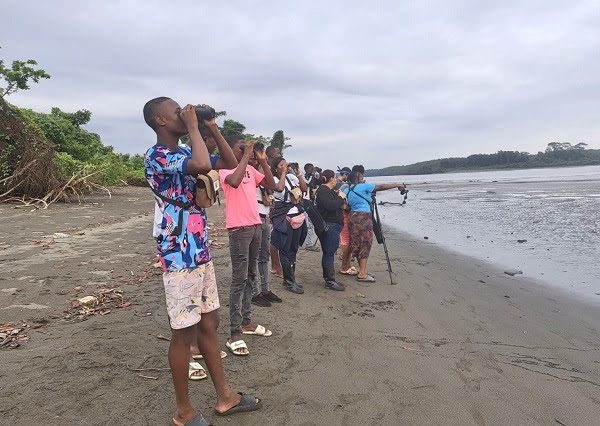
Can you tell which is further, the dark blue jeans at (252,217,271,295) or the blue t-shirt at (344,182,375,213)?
the blue t-shirt at (344,182,375,213)

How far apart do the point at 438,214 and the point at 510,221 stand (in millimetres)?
4336

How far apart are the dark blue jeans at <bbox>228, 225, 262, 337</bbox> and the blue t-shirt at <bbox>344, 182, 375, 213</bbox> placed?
3125 mm

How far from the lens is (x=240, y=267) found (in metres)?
3.88

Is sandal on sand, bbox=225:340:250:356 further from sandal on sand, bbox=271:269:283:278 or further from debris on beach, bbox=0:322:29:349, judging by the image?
sandal on sand, bbox=271:269:283:278

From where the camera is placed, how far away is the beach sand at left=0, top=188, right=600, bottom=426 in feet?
9.62

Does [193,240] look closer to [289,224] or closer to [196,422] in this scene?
[196,422]

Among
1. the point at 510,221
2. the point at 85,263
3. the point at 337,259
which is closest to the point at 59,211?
the point at 85,263

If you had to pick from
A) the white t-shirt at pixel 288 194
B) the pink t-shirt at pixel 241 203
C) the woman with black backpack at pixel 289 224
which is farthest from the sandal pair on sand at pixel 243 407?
the white t-shirt at pixel 288 194

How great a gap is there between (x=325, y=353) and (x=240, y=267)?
1.10 m

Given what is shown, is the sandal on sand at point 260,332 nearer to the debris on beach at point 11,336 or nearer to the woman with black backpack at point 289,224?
the woman with black backpack at point 289,224

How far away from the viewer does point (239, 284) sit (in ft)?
12.8

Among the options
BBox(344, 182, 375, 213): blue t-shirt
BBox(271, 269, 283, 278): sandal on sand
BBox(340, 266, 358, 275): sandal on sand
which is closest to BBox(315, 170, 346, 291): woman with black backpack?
BBox(344, 182, 375, 213): blue t-shirt

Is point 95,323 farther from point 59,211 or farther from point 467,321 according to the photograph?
point 59,211

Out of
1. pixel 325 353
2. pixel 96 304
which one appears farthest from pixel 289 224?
pixel 96 304
